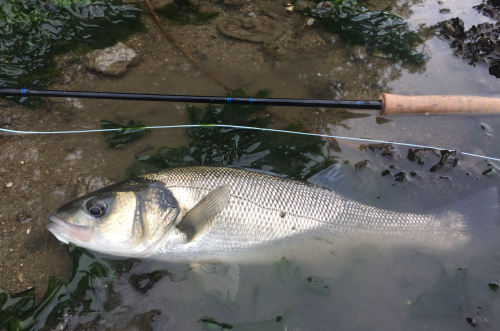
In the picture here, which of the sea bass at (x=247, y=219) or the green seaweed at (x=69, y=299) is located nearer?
the green seaweed at (x=69, y=299)

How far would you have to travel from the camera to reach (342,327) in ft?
7.77

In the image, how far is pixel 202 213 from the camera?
8.14ft

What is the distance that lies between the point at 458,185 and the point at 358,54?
2.03 metres

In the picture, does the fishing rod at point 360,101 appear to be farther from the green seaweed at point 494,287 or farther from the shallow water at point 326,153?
the green seaweed at point 494,287

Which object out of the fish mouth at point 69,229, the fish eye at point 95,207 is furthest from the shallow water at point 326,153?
the fish eye at point 95,207

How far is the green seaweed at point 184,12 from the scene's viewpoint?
4.19 meters

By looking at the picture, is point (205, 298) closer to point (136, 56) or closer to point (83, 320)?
point (83, 320)

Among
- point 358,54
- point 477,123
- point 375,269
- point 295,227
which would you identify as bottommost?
point 375,269

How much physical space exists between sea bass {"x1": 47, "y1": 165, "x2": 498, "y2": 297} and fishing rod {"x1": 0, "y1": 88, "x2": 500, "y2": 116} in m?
0.74

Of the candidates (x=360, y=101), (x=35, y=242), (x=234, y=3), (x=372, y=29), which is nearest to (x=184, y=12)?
(x=234, y=3)

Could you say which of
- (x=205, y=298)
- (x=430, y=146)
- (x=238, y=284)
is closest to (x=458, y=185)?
(x=430, y=146)

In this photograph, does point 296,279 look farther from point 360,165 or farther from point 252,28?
point 252,28

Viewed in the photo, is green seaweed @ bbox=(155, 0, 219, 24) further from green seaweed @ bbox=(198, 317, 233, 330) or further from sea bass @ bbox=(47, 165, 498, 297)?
green seaweed @ bbox=(198, 317, 233, 330)

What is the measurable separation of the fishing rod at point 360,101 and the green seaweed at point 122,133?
0.46 meters
